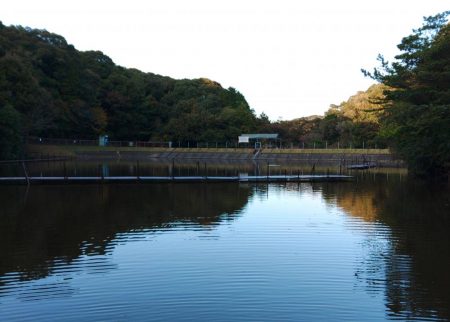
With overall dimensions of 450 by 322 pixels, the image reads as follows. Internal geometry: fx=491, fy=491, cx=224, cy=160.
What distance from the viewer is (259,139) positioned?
70938mm

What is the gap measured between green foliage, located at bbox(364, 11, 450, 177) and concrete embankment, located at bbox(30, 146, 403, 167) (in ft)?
85.9

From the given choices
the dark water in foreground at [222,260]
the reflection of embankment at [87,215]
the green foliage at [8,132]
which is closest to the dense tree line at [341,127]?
the green foliage at [8,132]

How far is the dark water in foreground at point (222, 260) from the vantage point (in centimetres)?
786

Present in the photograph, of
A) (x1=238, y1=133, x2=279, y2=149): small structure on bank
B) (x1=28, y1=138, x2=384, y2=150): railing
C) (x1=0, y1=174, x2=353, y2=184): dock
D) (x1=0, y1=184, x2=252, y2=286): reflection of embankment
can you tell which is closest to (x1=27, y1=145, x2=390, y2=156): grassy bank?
(x1=28, y1=138, x2=384, y2=150): railing

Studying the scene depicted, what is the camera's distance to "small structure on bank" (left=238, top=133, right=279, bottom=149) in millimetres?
67438

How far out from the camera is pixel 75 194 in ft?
75.7

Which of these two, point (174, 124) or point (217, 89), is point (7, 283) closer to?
point (174, 124)

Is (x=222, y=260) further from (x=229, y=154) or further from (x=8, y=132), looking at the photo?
(x=229, y=154)

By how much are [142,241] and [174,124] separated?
59.3 meters

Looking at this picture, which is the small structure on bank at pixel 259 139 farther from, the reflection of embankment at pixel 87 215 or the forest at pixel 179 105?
the reflection of embankment at pixel 87 215

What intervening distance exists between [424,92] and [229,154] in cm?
4091

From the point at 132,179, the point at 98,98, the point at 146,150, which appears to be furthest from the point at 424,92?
the point at 98,98

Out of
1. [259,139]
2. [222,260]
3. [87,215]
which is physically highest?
[259,139]

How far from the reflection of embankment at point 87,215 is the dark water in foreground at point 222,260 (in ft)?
0.17
